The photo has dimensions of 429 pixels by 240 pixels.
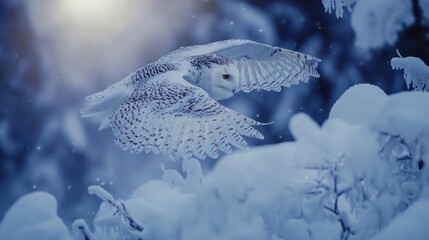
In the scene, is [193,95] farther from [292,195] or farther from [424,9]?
[424,9]

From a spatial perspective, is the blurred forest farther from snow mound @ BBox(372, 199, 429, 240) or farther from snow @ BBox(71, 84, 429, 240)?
Answer: snow mound @ BBox(372, 199, 429, 240)

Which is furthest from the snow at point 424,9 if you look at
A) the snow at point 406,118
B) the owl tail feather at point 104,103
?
the owl tail feather at point 104,103

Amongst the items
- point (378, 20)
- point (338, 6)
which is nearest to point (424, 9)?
point (378, 20)

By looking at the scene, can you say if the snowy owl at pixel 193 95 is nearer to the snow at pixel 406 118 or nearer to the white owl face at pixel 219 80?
the white owl face at pixel 219 80

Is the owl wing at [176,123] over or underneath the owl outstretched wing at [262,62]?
underneath

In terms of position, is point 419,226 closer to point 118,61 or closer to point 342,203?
point 342,203
